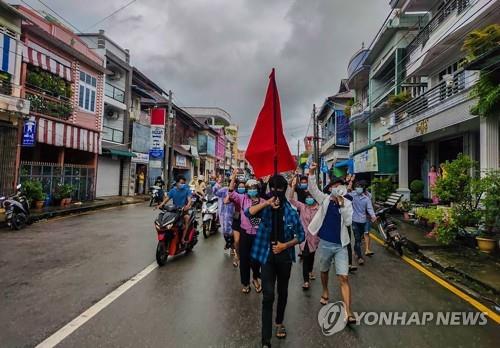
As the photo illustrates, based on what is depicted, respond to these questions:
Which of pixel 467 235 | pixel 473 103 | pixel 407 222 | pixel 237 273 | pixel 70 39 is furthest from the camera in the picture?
pixel 70 39

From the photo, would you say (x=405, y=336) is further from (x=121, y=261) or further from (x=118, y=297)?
(x=121, y=261)

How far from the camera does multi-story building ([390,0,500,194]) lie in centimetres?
972

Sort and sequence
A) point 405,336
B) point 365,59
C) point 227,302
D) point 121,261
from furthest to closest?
point 365,59 < point 121,261 < point 227,302 < point 405,336

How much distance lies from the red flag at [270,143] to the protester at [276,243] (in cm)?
16

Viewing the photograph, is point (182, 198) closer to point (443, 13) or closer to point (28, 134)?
point (28, 134)

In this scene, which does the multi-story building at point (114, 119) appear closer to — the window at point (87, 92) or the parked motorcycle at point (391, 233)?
the window at point (87, 92)

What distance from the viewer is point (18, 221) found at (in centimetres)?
1033

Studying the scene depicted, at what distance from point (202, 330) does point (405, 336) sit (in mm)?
2108

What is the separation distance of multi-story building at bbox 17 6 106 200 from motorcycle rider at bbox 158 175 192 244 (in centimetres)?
1083

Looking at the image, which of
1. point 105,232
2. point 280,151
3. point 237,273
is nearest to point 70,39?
point 105,232

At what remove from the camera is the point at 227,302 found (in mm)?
4402

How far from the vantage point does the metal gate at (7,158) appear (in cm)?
1404

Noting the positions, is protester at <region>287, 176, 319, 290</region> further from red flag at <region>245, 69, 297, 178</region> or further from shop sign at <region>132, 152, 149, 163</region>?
shop sign at <region>132, 152, 149, 163</region>

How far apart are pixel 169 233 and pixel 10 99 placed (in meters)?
11.4
